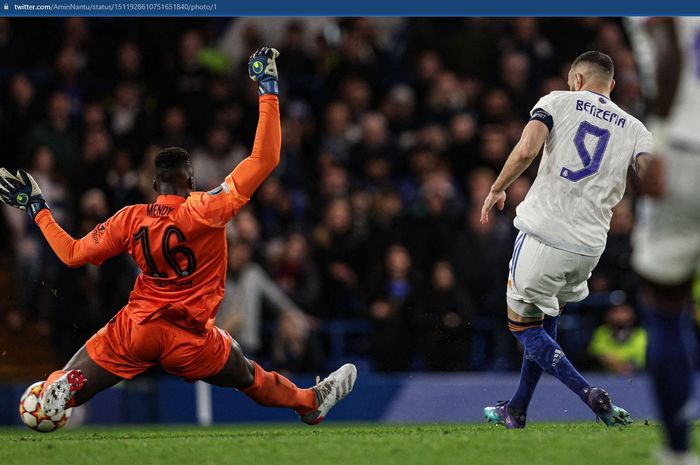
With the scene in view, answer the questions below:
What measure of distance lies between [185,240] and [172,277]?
0.27 m

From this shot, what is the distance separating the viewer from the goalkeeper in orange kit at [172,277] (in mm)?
7293

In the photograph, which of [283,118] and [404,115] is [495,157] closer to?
[404,115]

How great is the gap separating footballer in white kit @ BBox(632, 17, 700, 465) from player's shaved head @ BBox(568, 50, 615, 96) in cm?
288

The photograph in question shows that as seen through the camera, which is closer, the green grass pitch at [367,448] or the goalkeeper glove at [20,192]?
the green grass pitch at [367,448]

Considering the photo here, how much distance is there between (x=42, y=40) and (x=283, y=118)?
10.1 feet

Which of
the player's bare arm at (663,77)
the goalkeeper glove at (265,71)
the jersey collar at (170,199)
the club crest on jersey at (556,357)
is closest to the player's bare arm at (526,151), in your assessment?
the club crest on jersey at (556,357)

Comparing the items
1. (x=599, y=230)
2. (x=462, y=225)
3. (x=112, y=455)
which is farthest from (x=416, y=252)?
(x=112, y=455)

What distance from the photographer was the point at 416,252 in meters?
12.5

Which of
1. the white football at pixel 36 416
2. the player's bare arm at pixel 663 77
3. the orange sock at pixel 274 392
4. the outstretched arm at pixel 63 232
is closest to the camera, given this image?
the player's bare arm at pixel 663 77

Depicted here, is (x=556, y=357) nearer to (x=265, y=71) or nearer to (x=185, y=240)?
(x=185, y=240)

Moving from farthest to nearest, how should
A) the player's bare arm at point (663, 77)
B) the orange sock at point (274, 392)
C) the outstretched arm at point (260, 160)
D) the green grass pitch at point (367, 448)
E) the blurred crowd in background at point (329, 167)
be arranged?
the blurred crowd in background at point (329, 167) → the orange sock at point (274, 392) → the outstretched arm at point (260, 160) → the green grass pitch at point (367, 448) → the player's bare arm at point (663, 77)

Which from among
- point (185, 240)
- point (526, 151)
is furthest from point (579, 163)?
point (185, 240)

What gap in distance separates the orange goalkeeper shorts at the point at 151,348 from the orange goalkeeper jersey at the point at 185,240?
0.23 ft

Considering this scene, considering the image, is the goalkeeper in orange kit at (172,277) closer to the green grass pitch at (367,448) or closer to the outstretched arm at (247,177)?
the outstretched arm at (247,177)
